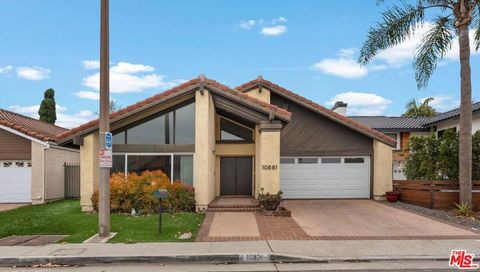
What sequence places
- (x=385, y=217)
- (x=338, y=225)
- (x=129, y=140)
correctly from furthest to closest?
(x=129, y=140)
(x=385, y=217)
(x=338, y=225)

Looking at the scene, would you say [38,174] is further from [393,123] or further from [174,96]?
[393,123]

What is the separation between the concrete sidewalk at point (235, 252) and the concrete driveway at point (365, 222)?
103 cm

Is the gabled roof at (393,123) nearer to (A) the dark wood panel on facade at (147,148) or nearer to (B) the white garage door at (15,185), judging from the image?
(A) the dark wood panel on facade at (147,148)

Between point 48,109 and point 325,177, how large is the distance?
91.7 ft

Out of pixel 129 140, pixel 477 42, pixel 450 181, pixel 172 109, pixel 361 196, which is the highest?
pixel 477 42

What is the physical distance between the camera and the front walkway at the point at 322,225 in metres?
9.16

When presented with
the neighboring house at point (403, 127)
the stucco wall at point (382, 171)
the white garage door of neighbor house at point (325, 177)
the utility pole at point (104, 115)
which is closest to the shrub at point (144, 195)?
the utility pole at point (104, 115)

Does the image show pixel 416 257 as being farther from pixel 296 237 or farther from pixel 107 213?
pixel 107 213

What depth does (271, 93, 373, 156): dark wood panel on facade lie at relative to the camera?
56.9ft

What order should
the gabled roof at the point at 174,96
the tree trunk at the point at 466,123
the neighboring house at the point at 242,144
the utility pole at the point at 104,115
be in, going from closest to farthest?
the utility pole at the point at 104,115 → the tree trunk at the point at 466,123 → the gabled roof at the point at 174,96 → the neighboring house at the point at 242,144

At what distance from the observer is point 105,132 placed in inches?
355

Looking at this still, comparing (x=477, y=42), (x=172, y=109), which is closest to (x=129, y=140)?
(x=172, y=109)

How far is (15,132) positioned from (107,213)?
1063cm

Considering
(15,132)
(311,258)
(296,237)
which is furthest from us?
(15,132)
